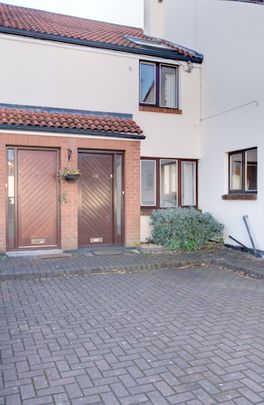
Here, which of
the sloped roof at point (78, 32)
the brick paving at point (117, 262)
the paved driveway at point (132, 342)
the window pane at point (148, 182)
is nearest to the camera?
the paved driveway at point (132, 342)

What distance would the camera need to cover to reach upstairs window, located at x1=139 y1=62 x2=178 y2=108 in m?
10.6

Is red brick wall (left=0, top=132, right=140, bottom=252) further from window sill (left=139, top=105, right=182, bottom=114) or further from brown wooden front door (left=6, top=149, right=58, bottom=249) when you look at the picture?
window sill (left=139, top=105, right=182, bottom=114)

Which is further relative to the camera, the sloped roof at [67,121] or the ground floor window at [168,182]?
the ground floor window at [168,182]

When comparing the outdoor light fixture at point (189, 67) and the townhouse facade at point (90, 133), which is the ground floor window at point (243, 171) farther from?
the outdoor light fixture at point (189, 67)

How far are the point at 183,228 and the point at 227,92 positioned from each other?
149 inches

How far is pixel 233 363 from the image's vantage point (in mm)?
3531

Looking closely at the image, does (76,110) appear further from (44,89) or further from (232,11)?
(232,11)

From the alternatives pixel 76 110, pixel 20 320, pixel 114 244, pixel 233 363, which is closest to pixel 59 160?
pixel 76 110

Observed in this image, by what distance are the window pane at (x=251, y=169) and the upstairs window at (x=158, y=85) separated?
9.46ft

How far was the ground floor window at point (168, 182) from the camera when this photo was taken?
10.5 meters

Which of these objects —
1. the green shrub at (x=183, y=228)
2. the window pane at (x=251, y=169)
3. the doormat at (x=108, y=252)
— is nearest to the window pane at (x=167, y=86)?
the window pane at (x=251, y=169)

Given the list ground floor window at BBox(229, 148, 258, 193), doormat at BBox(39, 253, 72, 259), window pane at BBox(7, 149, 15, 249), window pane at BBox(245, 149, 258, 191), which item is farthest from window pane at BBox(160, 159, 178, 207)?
Result: window pane at BBox(7, 149, 15, 249)

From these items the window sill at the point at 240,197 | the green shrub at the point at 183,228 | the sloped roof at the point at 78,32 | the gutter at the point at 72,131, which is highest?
the sloped roof at the point at 78,32

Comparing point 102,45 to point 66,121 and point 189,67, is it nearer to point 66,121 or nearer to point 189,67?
point 66,121
